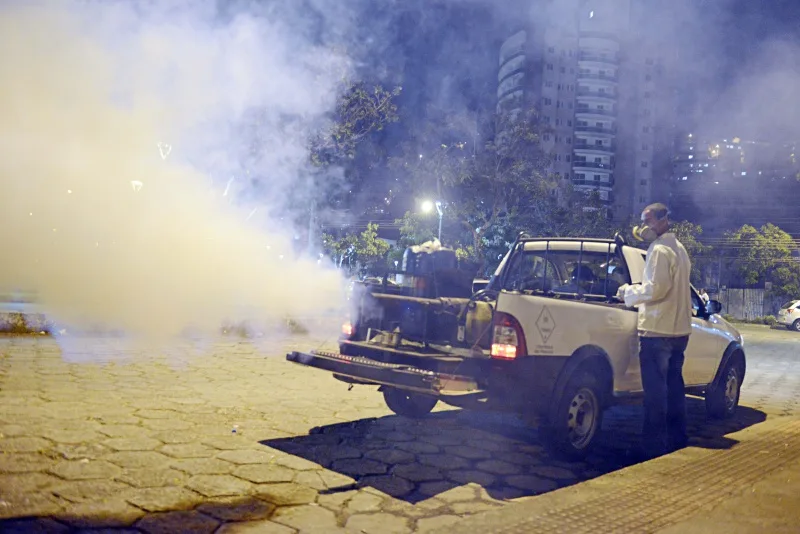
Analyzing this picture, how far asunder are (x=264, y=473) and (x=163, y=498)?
29.4 inches

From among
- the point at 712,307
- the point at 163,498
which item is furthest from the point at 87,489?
the point at 712,307

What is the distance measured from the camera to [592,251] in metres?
6.15

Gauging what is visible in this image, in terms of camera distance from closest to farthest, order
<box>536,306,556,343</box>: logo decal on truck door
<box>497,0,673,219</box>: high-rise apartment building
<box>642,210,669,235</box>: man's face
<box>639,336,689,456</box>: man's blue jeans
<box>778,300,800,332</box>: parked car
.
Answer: <box>536,306,556,343</box>: logo decal on truck door, <box>639,336,689,456</box>: man's blue jeans, <box>642,210,669,235</box>: man's face, <box>778,300,800,332</box>: parked car, <box>497,0,673,219</box>: high-rise apartment building

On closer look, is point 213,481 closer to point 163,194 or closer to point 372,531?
point 372,531

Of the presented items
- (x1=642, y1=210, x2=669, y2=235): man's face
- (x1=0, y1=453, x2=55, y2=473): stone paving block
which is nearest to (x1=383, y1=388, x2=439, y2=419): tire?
(x1=642, y1=210, x2=669, y2=235): man's face

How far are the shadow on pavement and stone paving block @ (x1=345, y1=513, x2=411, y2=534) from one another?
14.2 inches

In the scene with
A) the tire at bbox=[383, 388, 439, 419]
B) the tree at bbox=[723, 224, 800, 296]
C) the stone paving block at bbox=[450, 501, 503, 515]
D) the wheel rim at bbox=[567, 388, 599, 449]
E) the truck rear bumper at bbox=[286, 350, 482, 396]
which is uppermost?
the tree at bbox=[723, 224, 800, 296]

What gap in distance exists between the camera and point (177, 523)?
Result: 3346 millimetres

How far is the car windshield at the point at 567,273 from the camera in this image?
602 cm

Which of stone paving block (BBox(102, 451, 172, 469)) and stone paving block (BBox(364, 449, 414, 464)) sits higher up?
stone paving block (BBox(102, 451, 172, 469))

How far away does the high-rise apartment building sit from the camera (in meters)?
89.8

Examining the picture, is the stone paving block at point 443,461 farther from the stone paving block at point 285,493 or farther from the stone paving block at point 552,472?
the stone paving block at point 285,493

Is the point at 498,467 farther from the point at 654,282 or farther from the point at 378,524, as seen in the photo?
the point at 654,282

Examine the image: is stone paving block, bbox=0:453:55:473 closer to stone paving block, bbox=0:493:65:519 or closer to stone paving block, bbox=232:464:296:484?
stone paving block, bbox=0:493:65:519
